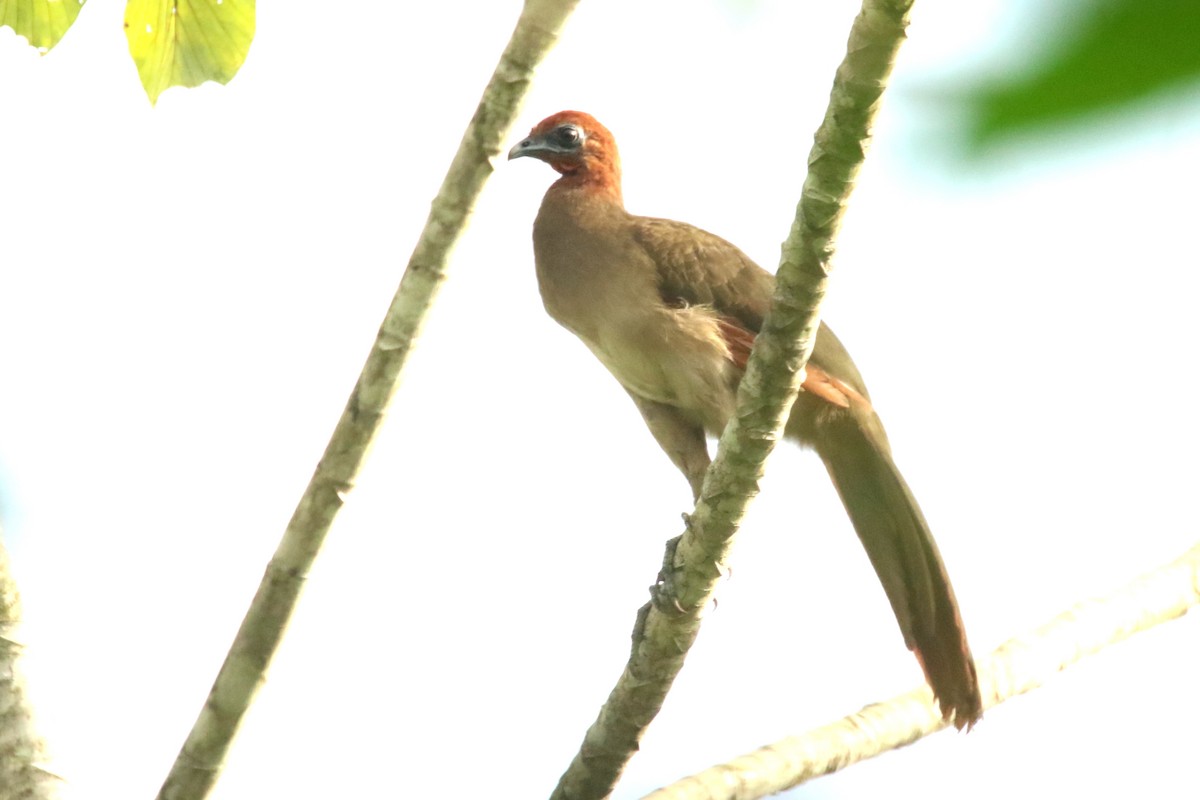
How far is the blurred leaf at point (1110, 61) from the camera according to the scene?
44 centimetres

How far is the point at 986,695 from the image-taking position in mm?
3875

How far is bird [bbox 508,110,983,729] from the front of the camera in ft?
12.7

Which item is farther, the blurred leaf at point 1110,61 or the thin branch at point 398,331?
the thin branch at point 398,331

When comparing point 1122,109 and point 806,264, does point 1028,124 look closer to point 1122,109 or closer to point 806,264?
point 1122,109

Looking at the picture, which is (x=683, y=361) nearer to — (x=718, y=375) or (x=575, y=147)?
(x=718, y=375)

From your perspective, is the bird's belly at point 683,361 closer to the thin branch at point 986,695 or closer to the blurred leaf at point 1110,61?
the thin branch at point 986,695

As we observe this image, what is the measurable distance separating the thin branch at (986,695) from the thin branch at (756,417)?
273 mm

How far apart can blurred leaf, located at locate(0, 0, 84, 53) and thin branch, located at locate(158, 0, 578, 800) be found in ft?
3.28

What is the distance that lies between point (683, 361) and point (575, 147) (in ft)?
5.08

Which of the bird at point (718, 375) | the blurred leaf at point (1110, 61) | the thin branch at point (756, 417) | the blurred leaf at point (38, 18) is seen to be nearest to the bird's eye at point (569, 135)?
the bird at point (718, 375)

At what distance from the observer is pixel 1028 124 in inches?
17.8

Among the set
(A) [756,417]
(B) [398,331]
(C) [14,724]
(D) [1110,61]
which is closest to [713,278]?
(A) [756,417]

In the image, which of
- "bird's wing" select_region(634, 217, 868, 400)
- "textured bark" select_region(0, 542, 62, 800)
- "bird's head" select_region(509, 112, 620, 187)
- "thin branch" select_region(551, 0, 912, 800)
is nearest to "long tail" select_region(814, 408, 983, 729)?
"bird's wing" select_region(634, 217, 868, 400)

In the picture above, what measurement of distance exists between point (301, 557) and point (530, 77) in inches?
50.8
